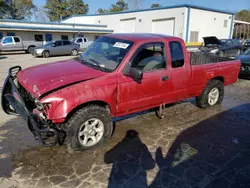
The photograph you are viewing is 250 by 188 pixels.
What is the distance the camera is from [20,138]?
4.18 metres

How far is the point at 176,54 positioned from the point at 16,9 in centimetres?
5226

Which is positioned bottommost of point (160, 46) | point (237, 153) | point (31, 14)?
point (237, 153)

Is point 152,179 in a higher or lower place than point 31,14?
lower

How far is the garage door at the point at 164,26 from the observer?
25438 millimetres

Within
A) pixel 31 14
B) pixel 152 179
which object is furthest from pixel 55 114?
pixel 31 14

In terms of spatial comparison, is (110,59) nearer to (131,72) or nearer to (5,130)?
(131,72)

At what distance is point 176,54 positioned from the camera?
4.48 m

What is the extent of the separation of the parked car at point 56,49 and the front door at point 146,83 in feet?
57.4

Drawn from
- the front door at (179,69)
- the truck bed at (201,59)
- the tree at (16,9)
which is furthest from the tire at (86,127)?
the tree at (16,9)

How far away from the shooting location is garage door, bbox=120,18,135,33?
30131mm

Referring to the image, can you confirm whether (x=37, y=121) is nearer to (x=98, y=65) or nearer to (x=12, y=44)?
(x=98, y=65)

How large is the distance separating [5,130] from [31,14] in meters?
55.4

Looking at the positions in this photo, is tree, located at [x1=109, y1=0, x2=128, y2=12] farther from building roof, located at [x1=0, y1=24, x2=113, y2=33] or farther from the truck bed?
the truck bed

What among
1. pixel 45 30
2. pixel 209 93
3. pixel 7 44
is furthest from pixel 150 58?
pixel 45 30
